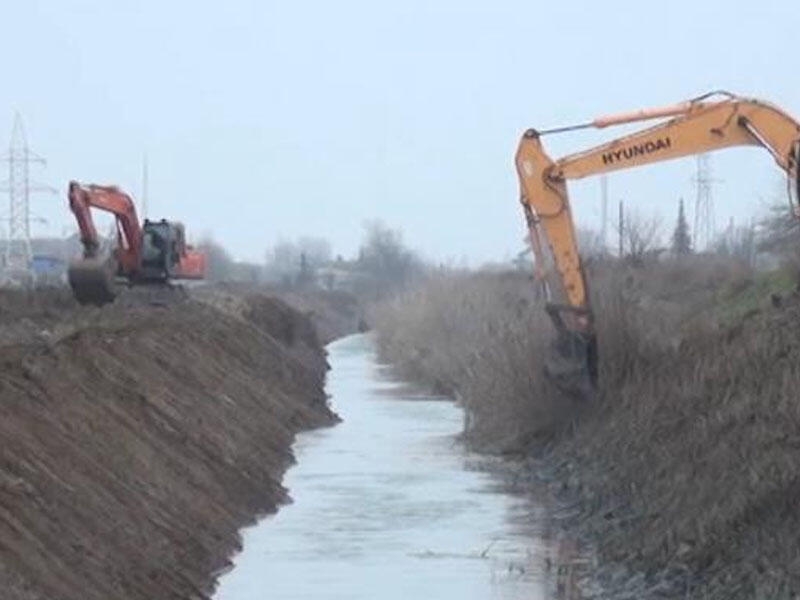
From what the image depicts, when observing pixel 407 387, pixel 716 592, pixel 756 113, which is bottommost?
pixel 407 387

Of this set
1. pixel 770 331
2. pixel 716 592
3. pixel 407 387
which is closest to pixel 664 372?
pixel 770 331

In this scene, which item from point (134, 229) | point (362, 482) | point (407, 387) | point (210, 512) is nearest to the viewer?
point (210, 512)

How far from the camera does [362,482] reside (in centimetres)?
3231

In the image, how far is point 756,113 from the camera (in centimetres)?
2883

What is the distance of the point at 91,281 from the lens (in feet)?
154

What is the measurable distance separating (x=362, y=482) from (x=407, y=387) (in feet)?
98.0

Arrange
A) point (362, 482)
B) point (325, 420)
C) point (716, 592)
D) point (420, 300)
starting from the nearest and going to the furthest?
point (716, 592), point (362, 482), point (325, 420), point (420, 300)

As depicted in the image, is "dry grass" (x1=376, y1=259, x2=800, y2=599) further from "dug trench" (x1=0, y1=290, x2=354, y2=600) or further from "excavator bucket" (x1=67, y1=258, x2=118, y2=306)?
"excavator bucket" (x1=67, y1=258, x2=118, y2=306)

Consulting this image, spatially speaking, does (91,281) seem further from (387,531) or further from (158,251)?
(387,531)

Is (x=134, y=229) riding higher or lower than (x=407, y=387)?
higher

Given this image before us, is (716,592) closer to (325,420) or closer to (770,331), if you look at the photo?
(770,331)

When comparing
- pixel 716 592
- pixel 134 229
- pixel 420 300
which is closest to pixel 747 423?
pixel 716 592

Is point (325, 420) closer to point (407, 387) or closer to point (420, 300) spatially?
point (407, 387)

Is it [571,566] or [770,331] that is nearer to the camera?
[571,566]
